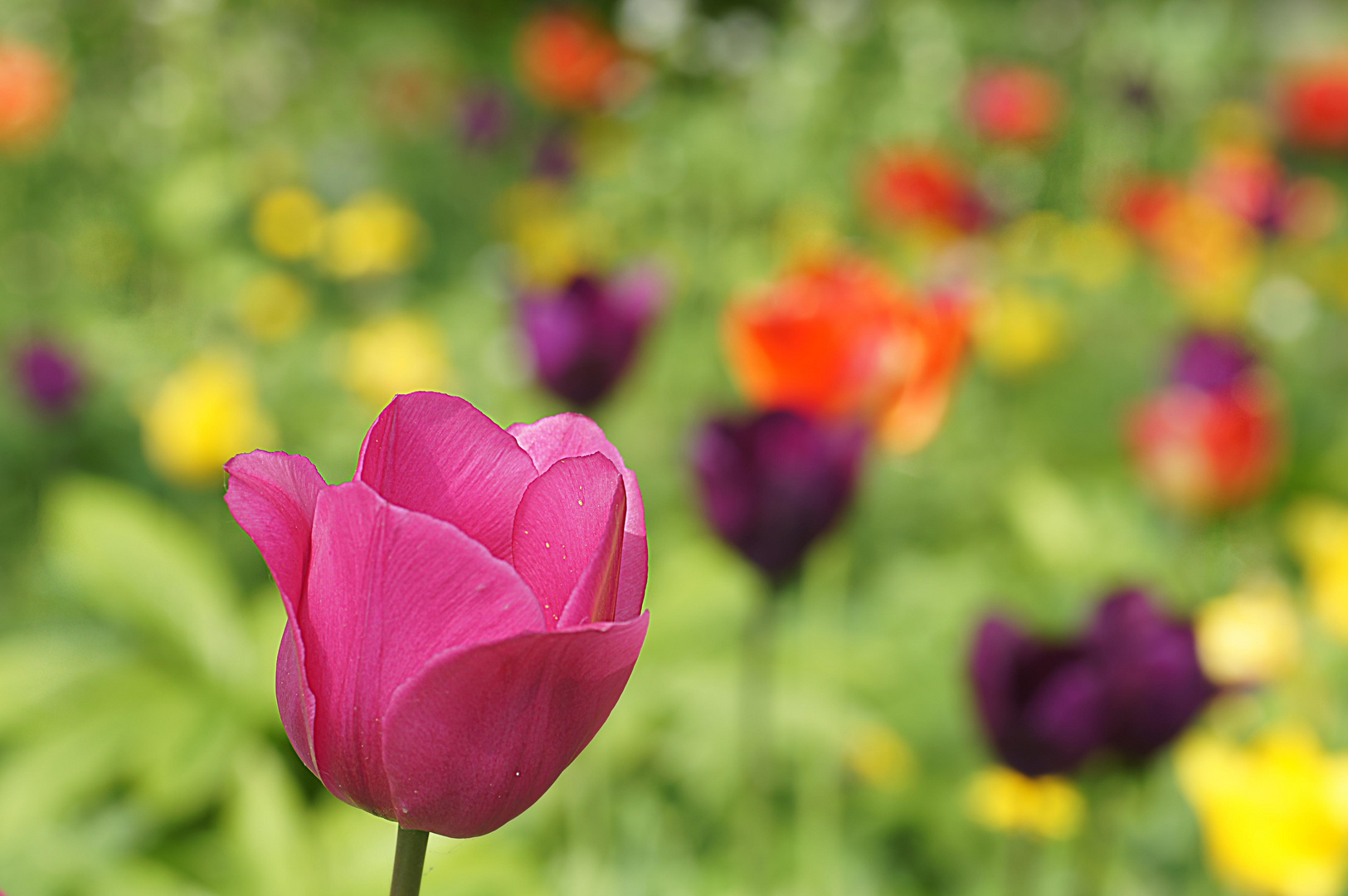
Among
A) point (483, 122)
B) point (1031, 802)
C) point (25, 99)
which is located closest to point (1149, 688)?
point (1031, 802)

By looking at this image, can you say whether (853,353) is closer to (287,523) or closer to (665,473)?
(287,523)

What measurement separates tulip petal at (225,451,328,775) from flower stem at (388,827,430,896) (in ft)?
0.08

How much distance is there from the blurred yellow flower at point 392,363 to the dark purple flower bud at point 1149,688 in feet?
3.35

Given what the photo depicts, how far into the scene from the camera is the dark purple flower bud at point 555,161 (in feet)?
8.13

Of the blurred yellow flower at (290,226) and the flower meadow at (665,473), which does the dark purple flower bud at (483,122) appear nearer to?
the flower meadow at (665,473)

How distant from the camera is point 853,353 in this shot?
2.52 ft

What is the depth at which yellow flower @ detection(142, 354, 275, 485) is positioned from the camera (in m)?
1.21

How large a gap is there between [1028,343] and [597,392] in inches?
43.8

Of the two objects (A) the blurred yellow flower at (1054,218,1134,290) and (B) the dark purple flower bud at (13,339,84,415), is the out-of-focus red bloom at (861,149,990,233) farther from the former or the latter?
(B) the dark purple flower bud at (13,339,84,415)

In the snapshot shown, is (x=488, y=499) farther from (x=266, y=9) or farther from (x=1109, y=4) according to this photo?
(x=1109, y=4)

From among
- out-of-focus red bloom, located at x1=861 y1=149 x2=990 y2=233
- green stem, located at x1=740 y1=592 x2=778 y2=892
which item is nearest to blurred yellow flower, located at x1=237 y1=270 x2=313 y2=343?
out-of-focus red bloom, located at x1=861 y1=149 x2=990 y2=233

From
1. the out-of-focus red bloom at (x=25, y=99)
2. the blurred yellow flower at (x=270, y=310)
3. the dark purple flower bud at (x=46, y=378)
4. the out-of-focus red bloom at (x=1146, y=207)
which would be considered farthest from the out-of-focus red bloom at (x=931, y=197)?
the out-of-focus red bloom at (x=25, y=99)

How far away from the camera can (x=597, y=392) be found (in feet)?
2.85

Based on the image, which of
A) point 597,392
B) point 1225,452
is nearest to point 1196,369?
point 1225,452
